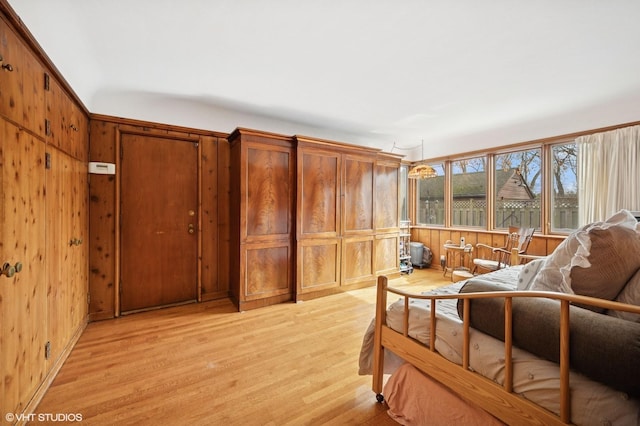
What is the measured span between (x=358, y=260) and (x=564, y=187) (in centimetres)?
316

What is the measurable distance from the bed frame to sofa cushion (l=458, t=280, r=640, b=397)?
1.9 inches

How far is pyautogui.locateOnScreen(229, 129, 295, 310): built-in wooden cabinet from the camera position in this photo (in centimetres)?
303

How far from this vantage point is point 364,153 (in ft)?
12.7

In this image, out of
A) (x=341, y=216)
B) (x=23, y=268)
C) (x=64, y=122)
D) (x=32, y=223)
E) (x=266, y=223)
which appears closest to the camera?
(x=23, y=268)

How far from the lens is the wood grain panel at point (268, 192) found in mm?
3075

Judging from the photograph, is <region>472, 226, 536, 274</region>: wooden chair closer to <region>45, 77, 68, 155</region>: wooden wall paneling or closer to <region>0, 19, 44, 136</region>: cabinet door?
<region>0, 19, 44, 136</region>: cabinet door

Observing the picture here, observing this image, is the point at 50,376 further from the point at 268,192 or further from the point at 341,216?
the point at 341,216

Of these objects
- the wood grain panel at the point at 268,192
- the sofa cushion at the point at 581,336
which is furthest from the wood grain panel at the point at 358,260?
the sofa cushion at the point at 581,336

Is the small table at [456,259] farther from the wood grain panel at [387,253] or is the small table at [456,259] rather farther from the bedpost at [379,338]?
the bedpost at [379,338]

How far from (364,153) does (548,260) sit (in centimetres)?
287

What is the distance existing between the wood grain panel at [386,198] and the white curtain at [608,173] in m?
2.39

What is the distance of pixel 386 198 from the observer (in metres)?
4.23

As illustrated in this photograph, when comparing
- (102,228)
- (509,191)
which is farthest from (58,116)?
(509,191)

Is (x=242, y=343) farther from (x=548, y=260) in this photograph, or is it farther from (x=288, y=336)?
(x=548, y=260)
